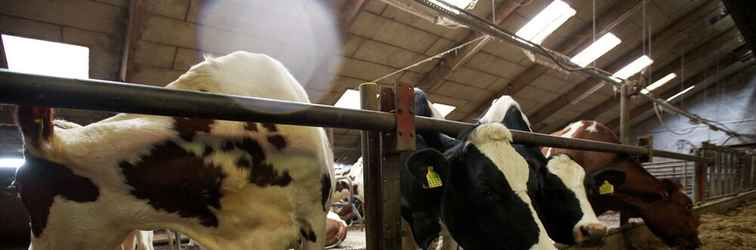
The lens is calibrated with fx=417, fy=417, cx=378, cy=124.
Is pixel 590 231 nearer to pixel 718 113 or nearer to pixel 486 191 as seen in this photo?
pixel 486 191

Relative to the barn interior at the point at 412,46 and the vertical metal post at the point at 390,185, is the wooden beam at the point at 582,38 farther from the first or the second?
the vertical metal post at the point at 390,185

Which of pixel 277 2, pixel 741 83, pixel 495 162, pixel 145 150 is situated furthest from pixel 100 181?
pixel 741 83

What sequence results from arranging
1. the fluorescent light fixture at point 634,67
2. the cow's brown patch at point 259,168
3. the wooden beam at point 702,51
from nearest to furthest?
the cow's brown patch at point 259,168 → the fluorescent light fixture at point 634,67 → the wooden beam at point 702,51

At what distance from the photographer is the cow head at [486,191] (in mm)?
1572

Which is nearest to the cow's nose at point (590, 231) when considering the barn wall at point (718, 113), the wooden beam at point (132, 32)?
the wooden beam at point (132, 32)

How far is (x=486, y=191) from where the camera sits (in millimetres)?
1660

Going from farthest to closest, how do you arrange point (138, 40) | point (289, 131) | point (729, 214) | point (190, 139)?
point (729, 214), point (138, 40), point (289, 131), point (190, 139)

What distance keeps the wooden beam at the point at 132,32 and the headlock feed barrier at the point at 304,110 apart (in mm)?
4368

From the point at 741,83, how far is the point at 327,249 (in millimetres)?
16294

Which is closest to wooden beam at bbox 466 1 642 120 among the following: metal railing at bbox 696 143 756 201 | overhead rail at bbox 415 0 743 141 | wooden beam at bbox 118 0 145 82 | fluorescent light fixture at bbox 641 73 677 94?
metal railing at bbox 696 143 756 201

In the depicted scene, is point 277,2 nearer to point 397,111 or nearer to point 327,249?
point 327,249

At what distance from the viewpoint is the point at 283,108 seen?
104cm

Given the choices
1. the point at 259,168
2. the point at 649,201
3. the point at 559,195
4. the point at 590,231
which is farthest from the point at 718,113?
the point at 259,168

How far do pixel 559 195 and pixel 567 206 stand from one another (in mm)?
74
